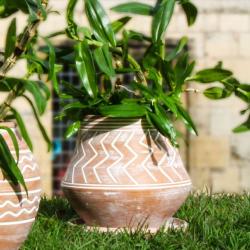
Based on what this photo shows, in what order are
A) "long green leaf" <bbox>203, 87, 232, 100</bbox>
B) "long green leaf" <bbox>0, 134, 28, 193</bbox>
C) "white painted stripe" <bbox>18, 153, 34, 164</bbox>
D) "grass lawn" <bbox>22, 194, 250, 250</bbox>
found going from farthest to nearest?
"long green leaf" <bbox>203, 87, 232, 100</bbox>
"grass lawn" <bbox>22, 194, 250, 250</bbox>
"white painted stripe" <bbox>18, 153, 34, 164</bbox>
"long green leaf" <bbox>0, 134, 28, 193</bbox>

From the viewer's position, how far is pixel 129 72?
3324 millimetres

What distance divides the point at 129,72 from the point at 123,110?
0.21m

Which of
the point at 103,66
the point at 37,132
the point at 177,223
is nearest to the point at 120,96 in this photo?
the point at 103,66

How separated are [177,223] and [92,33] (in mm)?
863

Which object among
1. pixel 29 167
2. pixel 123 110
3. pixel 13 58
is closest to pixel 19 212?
pixel 29 167

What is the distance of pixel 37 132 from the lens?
7.00 m

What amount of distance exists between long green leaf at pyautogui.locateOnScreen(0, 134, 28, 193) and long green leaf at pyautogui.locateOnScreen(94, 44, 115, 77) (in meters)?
0.56

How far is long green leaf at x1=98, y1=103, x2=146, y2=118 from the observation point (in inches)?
125

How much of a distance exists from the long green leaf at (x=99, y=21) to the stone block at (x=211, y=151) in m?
4.07

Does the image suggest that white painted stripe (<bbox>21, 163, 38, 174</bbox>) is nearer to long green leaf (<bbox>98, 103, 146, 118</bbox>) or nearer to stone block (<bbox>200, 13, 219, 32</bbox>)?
long green leaf (<bbox>98, 103, 146, 118</bbox>)

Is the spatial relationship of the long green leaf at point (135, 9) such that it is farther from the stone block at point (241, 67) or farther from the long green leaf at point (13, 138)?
the stone block at point (241, 67)

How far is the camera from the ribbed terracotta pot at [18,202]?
108 inches

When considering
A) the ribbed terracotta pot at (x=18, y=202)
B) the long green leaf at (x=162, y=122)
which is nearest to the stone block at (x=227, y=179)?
the long green leaf at (x=162, y=122)

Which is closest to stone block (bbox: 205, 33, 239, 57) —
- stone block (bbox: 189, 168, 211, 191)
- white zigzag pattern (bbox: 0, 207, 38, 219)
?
stone block (bbox: 189, 168, 211, 191)
